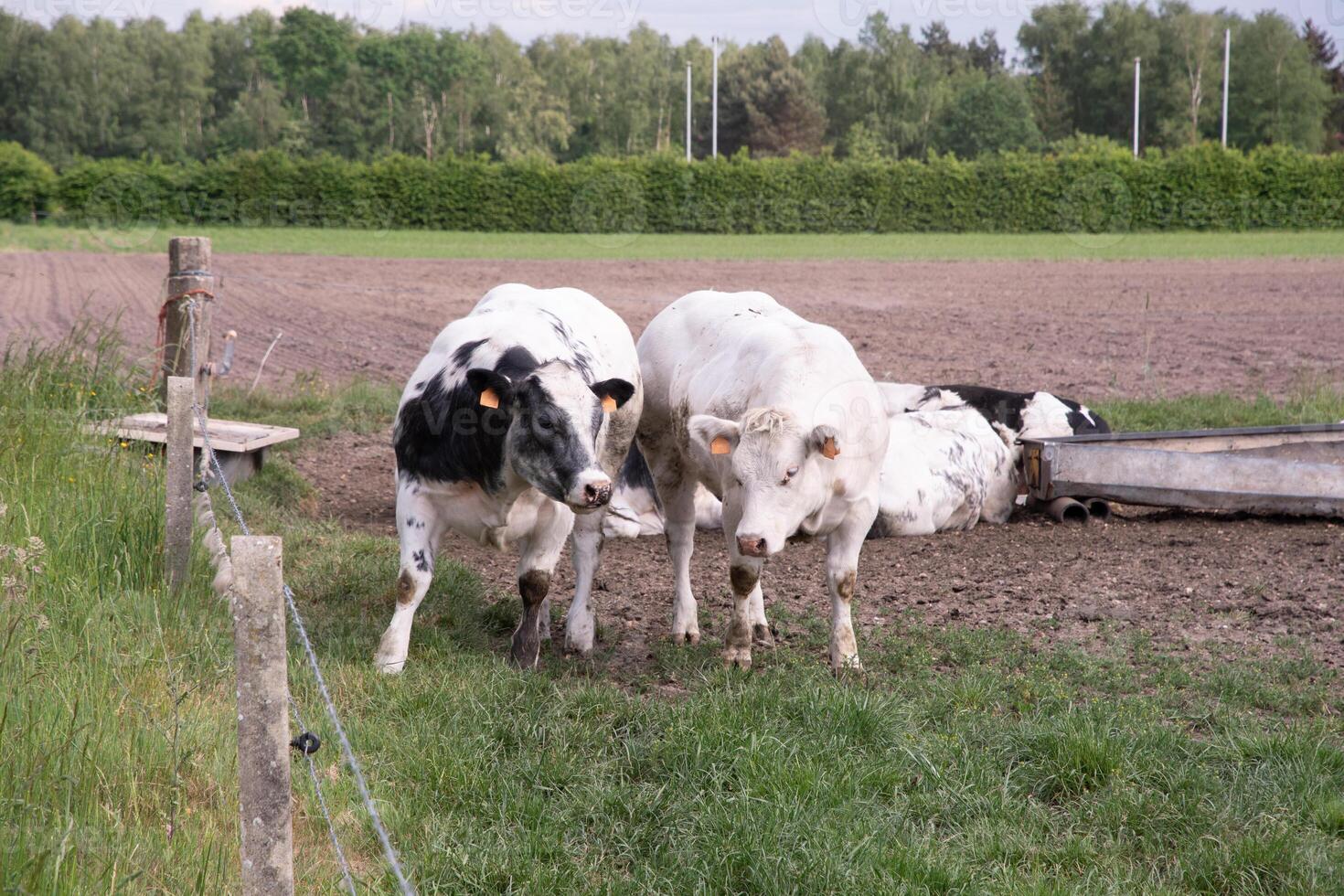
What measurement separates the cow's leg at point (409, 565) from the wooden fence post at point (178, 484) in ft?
3.08

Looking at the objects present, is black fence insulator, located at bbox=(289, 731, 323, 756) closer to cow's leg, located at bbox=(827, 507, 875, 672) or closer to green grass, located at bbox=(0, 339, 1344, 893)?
green grass, located at bbox=(0, 339, 1344, 893)

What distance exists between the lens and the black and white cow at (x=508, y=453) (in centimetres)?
552

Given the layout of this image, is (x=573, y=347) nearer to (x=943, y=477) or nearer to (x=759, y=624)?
(x=759, y=624)

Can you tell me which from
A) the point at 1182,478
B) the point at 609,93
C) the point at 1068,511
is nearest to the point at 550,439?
the point at 1068,511

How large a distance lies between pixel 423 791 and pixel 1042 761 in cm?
219

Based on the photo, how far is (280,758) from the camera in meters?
2.68

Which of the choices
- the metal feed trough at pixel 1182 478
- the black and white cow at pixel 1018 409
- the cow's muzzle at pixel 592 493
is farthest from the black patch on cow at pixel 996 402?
the cow's muzzle at pixel 592 493

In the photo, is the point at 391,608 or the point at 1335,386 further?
the point at 1335,386

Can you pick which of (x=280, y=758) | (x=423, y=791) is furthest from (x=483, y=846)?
(x=280, y=758)

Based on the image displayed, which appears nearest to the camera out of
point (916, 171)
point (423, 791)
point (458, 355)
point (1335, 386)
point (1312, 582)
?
point (423, 791)

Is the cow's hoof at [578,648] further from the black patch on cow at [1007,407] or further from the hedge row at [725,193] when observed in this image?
the hedge row at [725,193]

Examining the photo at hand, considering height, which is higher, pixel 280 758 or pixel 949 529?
pixel 280 758

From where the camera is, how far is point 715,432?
5.73m

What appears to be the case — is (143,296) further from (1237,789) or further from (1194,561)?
(1237,789)
